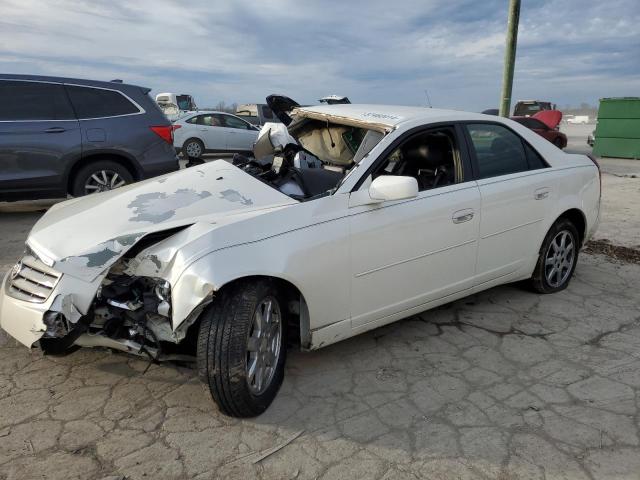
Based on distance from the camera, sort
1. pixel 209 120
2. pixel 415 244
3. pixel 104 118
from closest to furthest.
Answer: pixel 415 244, pixel 104 118, pixel 209 120

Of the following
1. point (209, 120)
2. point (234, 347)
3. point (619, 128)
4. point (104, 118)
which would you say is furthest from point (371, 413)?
point (619, 128)

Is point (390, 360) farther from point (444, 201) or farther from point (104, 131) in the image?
point (104, 131)

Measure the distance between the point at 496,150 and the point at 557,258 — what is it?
1.19 m

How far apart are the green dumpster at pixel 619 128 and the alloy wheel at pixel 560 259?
15103mm

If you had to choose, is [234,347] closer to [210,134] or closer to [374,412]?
[374,412]

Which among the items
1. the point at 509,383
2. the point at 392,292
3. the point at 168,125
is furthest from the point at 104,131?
the point at 509,383

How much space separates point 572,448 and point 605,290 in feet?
8.58

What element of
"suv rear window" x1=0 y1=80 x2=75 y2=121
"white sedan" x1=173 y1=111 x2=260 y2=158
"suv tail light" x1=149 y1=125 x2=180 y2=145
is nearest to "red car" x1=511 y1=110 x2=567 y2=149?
"white sedan" x1=173 y1=111 x2=260 y2=158

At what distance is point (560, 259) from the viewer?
454cm

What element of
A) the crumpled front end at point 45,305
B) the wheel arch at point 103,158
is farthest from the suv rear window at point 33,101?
the crumpled front end at point 45,305

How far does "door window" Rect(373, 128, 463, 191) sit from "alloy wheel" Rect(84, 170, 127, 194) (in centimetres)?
451

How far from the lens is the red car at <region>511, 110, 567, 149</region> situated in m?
18.8

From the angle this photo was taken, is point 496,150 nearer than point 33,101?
Yes

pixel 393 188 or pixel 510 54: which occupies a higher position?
pixel 510 54
